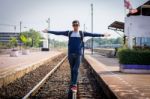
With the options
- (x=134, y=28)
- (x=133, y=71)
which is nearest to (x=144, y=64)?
(x=133, y=71)

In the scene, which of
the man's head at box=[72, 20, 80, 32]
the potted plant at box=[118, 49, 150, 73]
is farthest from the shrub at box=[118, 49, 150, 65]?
the man's head at box=[72, 20, 80, 32]

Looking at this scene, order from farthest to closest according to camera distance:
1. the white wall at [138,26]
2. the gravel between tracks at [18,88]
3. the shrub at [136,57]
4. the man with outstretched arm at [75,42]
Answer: the white wall at [138,26] < the shrub at [136,57] < the gravel between tracks at [18,88] < the man with outstretched arm at [75,42]

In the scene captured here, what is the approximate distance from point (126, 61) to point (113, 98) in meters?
8.64

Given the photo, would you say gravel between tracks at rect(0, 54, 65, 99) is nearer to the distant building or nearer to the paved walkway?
the paved walkway

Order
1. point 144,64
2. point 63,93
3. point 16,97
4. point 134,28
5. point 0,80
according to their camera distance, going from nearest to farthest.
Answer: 1. point 16,97
2. point 63,93
3. point 0,80
4. point 144,64
5. point 134,28

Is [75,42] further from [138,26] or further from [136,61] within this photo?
[138,26]

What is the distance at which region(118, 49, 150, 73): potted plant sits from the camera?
715 inches

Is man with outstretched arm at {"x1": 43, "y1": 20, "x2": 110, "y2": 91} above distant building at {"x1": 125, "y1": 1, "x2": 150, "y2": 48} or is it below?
below

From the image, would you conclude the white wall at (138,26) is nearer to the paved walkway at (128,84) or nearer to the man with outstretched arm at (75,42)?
the paved walkway at (128,84)

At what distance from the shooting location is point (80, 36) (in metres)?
9.39

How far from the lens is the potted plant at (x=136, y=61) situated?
18.2 meters

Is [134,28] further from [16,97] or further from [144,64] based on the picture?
[16,97]

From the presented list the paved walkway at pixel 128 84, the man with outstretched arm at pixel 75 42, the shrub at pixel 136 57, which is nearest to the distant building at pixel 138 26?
the shrub at pixel 136 57

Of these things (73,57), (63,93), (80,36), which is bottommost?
(63,93)
